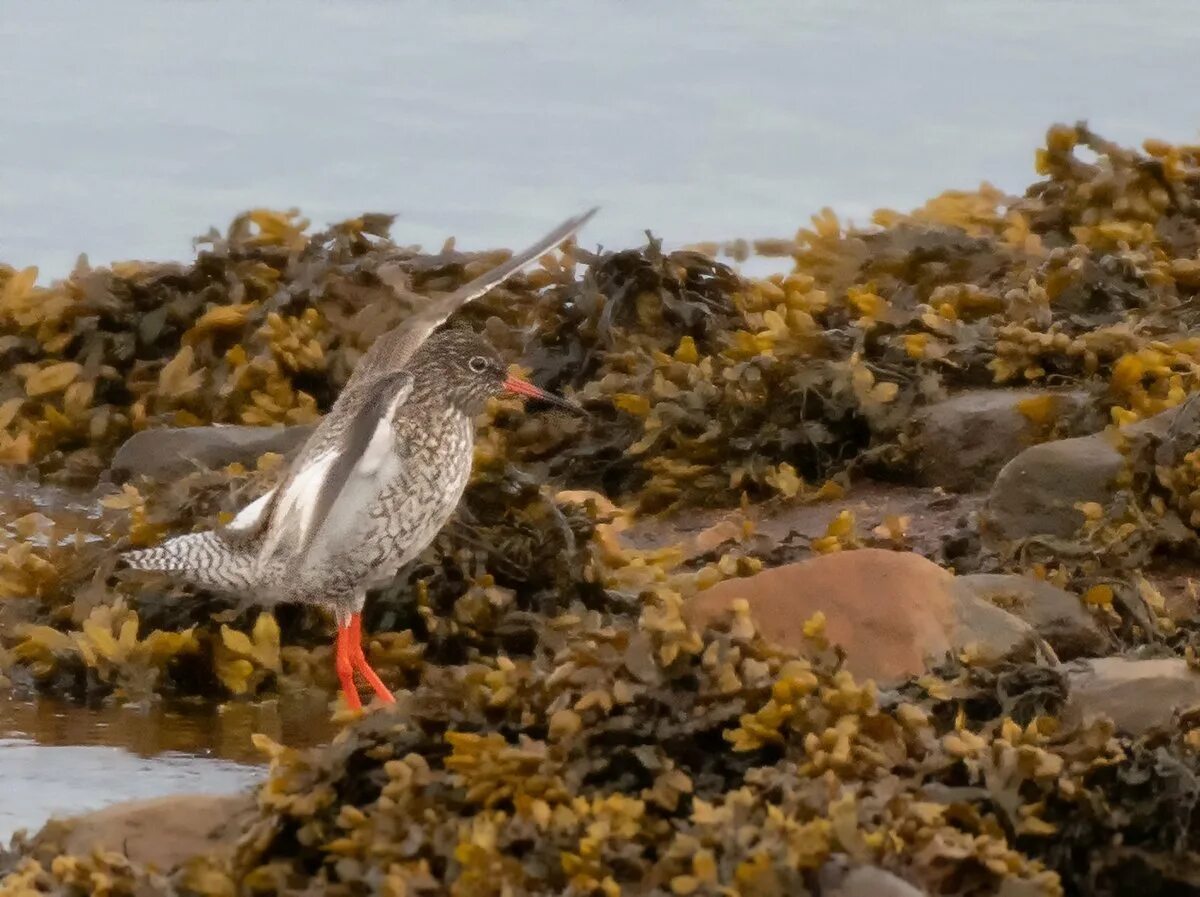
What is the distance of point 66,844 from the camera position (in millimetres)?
4180

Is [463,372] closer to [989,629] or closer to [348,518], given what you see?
[348,518]

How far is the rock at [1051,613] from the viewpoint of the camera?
5.35 m

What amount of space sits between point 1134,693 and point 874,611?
0.61 meters

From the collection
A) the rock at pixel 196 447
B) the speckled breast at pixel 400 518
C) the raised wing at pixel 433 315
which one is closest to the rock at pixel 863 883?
the speckled breast at pixel 400 518

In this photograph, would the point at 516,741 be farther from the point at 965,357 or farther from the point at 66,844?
the point at 965,357

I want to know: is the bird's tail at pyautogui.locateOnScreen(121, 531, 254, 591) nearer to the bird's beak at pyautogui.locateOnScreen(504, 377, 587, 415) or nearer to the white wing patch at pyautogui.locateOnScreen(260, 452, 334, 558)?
the white wing patch at pyautogui.locateOnScreen(260, 452, 334, 558)

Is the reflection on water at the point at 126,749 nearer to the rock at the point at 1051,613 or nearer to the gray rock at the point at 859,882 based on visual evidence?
the rock at the point at 1051,613

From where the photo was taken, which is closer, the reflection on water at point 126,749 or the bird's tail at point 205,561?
the reflection on water at point 126,749

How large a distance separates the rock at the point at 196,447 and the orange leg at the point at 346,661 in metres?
1.21

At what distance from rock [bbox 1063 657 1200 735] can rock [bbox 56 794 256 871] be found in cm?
168

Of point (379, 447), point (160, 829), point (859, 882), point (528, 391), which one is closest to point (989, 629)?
point (859, 882)

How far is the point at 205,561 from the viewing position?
639 centimetres

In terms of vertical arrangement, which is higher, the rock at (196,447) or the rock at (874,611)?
the rock at (874,611)

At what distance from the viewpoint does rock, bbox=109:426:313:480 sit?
7.77 m
